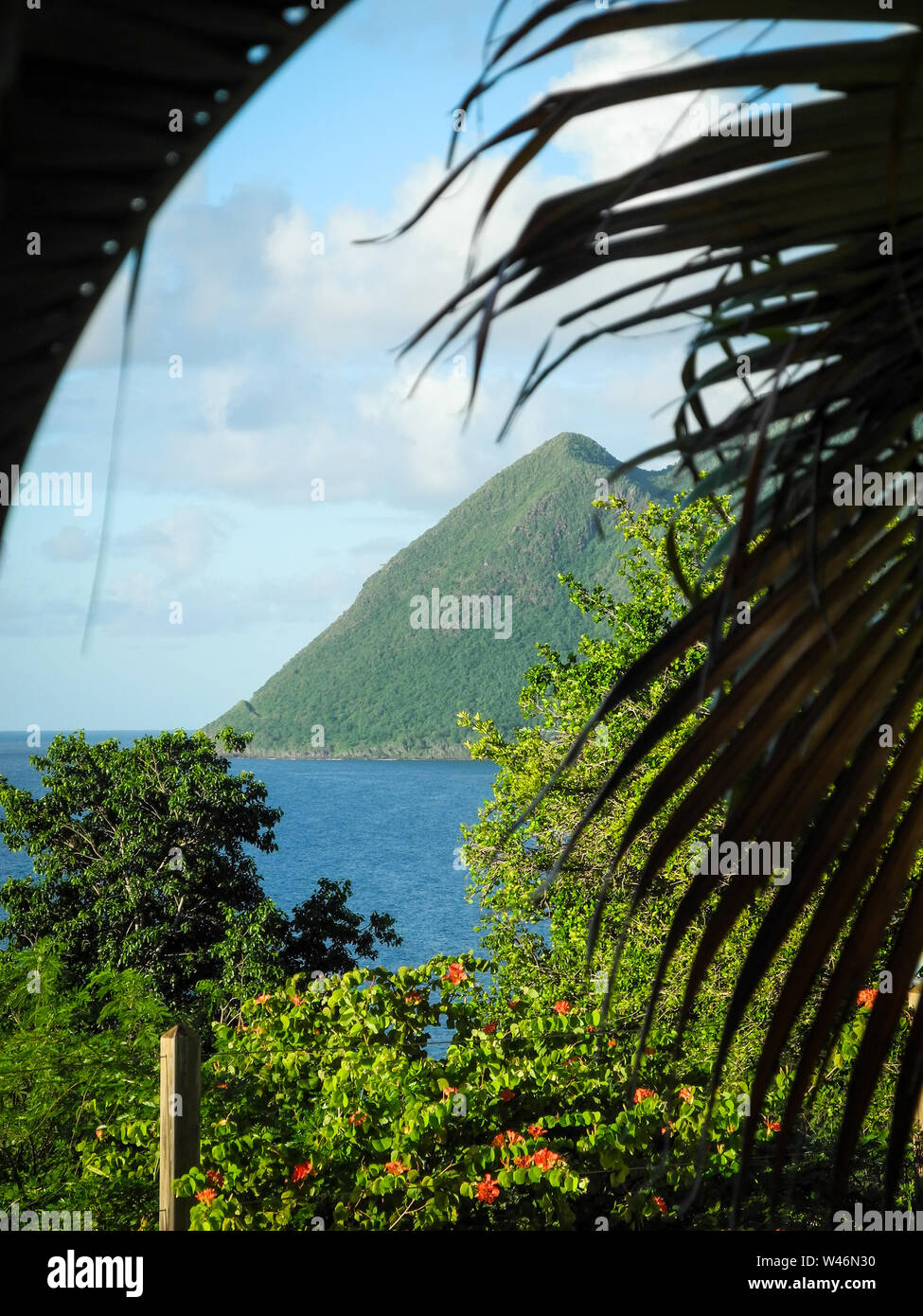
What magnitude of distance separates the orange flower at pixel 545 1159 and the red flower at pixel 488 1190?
0.16 metres

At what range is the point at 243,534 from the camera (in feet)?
14.0

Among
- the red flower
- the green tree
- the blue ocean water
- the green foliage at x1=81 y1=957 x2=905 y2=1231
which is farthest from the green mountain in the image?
the red flower

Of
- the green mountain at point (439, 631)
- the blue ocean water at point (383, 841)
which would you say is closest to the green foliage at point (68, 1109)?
the blue ocean water at point (383, 841)

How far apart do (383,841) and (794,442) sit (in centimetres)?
6874

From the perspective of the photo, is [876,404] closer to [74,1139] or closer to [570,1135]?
[570,1135]

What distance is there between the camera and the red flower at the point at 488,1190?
11.3ft

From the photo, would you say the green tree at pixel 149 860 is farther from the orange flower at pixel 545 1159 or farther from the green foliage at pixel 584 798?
the orange flower at pixel 545 1159

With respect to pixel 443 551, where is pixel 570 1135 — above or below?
below

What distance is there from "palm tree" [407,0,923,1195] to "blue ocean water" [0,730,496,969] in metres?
30.6

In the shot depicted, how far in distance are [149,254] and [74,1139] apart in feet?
13.4

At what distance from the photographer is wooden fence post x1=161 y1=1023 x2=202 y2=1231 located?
3.22 m

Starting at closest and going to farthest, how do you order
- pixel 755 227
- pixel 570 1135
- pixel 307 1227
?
pixel 755 227 < pixel 307 1227 < pixel 570 1135

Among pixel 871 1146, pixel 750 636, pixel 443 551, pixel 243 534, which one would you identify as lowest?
pixel 871 1146

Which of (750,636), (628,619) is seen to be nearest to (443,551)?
(628,619)
